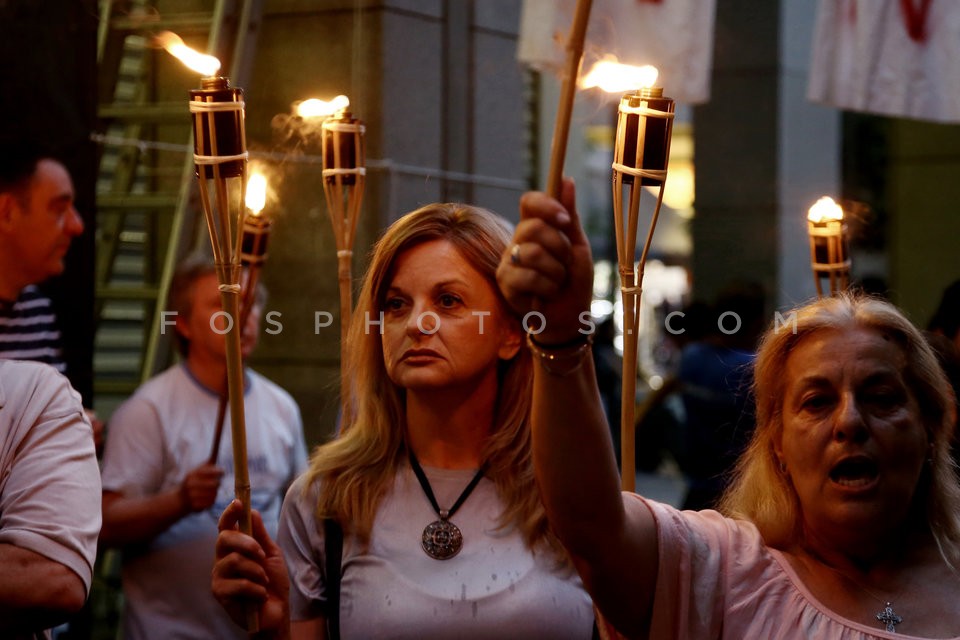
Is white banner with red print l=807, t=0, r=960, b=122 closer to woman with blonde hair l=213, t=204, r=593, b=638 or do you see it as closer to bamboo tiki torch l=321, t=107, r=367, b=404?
bamboo tiki torch l=321, t=107, r=367, b=404

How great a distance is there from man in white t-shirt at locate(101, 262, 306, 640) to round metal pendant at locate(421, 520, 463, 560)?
1.39m

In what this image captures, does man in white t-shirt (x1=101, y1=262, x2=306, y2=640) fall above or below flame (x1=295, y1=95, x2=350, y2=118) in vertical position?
below

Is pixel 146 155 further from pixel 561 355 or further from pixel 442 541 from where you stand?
pixel 561 355

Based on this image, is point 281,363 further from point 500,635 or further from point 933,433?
point 933,433

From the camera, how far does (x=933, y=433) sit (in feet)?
8.15

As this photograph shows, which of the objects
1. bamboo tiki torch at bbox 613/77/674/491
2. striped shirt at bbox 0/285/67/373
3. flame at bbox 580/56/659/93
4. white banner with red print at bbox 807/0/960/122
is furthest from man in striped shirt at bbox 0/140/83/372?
white banner with red print at bbox 807/0/960/122

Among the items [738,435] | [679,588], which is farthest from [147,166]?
[679,588]

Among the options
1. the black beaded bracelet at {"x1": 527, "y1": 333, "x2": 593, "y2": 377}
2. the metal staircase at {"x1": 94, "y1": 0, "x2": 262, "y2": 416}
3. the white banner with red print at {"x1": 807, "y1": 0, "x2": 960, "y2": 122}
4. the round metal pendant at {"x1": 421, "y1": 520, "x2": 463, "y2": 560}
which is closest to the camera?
the black beaded bracelet at {"x1": 527, "y1": 333, "x2": 593, "y2": 377}

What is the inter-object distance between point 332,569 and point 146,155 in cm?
334

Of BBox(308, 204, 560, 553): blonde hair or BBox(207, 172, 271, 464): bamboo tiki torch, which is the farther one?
BBox(207, 172, 271, 464): bamboo tiki torch

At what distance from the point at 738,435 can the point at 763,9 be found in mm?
3742

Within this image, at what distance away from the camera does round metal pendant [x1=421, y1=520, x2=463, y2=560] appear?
2703 mm

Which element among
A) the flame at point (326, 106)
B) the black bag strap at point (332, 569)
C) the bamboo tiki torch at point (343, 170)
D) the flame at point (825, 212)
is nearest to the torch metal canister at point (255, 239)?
the bamboo tiki torch at point (343, 170)

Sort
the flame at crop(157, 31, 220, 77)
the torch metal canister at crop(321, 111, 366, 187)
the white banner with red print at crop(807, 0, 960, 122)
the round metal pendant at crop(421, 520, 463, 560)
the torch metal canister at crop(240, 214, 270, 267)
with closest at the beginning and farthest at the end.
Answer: the flame at crop(157, 31, 220, 77) < the round metal pendant at crop(421, 520, 463, 560) < the torch metal canister at crop(321, 111, 366, 187) < the torch metal canister at crop(240, 214, 270, 267) < the white banner with red print at crop(807, 0, 960, 122)
